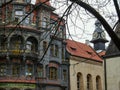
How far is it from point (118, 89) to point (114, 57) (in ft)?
8.55

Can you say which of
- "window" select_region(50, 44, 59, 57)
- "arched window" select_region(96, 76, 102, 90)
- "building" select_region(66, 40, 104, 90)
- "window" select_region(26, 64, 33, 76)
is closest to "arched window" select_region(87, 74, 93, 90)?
"building" select_region(66, 40, 104, 90)

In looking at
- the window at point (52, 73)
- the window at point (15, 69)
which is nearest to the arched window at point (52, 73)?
the window at point (52, 73)

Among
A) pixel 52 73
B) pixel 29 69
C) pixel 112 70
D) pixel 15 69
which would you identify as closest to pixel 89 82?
pixel 52 73

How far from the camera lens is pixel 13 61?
1911 inches

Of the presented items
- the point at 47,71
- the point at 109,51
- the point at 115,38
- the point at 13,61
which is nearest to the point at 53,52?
the point at 47,71

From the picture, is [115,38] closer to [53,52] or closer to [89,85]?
[53,52]

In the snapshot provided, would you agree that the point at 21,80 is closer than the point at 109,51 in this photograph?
No

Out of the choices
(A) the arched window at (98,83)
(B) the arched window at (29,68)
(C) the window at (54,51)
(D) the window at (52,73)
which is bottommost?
(A) the arched window at (98,83)

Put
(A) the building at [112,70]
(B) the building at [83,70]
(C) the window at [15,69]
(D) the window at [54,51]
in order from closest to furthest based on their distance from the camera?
1. (A) the building at [112,70]
2. (C) the window at [15,69]
3. (D) the window at [54,51]
4. (B) the building at [83,70]

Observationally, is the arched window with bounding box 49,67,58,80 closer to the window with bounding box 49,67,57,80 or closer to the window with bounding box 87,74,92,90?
the window with bounding box 49,67,57,80

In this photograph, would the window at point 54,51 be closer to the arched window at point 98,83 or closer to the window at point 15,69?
the window at point 15,69

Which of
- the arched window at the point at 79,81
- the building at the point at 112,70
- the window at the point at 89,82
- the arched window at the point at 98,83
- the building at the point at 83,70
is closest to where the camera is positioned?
the building at the point at 112,70

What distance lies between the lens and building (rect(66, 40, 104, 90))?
54.8 m

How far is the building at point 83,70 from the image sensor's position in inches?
2159
